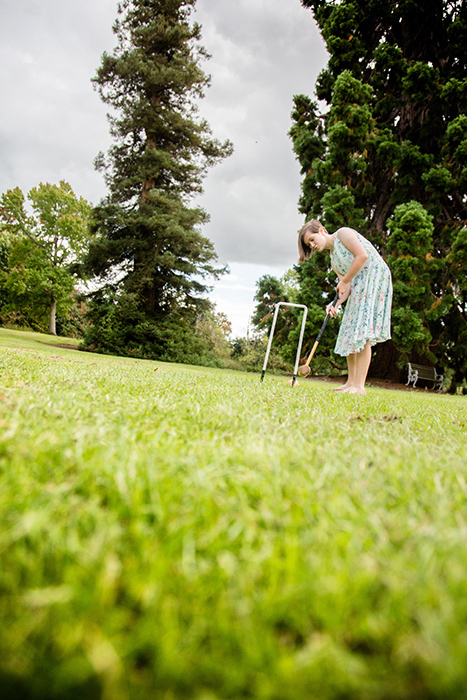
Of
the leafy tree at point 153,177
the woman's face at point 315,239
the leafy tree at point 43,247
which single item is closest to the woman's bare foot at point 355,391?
the woman's face at point 315,239

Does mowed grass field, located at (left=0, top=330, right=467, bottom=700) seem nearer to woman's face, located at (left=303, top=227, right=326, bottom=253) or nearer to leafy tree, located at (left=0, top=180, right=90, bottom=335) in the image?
woman's face, located at (left=303, top=227, right=326, bottom=253)

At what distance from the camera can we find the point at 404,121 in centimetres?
1290

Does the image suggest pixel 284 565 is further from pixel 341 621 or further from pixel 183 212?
pixel 183 212

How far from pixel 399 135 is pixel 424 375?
348 inches

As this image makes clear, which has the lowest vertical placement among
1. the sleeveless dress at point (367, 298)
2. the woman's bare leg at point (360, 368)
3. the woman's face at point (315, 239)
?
the woman's bare leg at point (360, 368)

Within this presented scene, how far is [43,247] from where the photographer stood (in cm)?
2828

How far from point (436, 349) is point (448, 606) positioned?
14.4 m

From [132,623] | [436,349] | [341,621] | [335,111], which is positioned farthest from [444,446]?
[436,349]

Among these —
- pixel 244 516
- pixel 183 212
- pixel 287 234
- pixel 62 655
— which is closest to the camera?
pixel 62 655

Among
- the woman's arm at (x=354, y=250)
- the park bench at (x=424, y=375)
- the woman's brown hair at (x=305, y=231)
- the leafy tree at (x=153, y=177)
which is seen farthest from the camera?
the leafy tree at (x=153, y=177)

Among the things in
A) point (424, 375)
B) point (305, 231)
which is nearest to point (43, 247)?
point (424, 375)

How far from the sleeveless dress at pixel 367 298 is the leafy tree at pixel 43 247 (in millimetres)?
26156

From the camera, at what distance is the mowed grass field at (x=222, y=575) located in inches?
16.0

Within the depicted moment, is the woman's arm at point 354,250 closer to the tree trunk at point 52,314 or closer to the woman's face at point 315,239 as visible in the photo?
the woman's face at point 315,239
